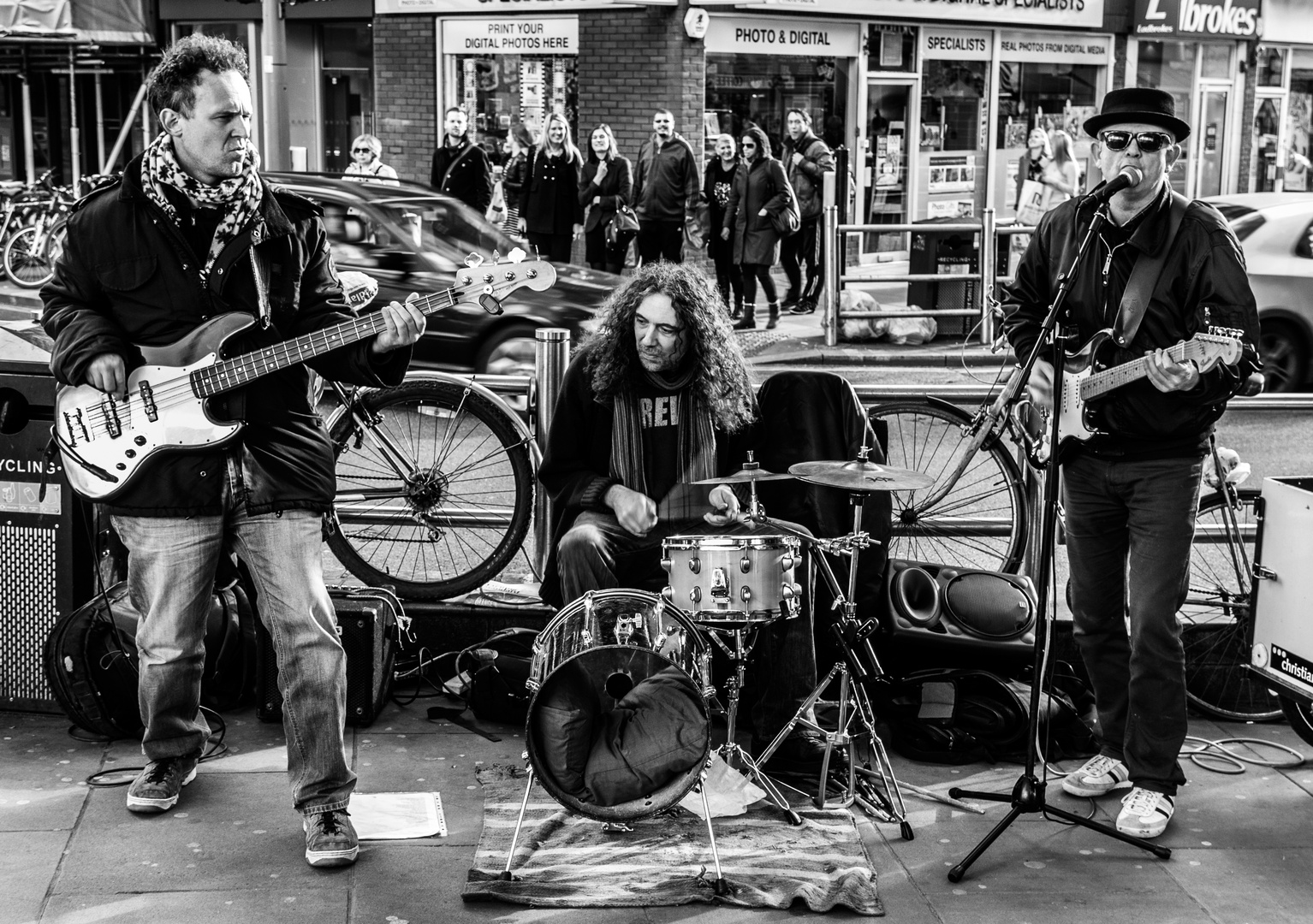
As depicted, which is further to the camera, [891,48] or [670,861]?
[891,48]

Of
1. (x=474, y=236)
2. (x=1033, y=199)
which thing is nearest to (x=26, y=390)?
(x=474, y=236)

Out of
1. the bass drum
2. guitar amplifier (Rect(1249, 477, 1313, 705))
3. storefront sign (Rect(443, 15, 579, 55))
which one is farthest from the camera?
storefront sign (Rect(443, 15, 579, 55))

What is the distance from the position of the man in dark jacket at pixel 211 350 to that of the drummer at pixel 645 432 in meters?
0.96

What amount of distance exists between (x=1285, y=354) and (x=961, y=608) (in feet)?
23.7

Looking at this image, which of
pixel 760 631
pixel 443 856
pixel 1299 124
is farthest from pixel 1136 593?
pixel 1299 124

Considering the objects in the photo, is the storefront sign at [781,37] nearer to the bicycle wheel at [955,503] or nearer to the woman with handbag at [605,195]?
the woman with handbag at [605,195]

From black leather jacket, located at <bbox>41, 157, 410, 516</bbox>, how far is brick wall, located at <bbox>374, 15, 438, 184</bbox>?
51.8ft

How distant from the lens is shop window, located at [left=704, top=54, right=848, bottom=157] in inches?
733

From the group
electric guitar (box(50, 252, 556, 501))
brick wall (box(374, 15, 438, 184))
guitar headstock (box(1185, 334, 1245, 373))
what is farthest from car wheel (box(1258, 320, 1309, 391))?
brick wall (box(374, 15, 438, 184))

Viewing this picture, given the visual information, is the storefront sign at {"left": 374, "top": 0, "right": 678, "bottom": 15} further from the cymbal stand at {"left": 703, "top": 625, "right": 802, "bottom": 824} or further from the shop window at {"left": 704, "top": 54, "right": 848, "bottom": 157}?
the cymbal stand at {"left": 703, "top": 625, "right": 802, "bottom": 824}

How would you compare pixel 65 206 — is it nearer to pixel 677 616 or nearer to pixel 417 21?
pixel 417 21

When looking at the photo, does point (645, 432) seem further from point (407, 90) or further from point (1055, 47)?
point (1055, 47)

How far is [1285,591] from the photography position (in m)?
4.71

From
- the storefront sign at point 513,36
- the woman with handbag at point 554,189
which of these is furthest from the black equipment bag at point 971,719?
the storefront sign at point 513,36
